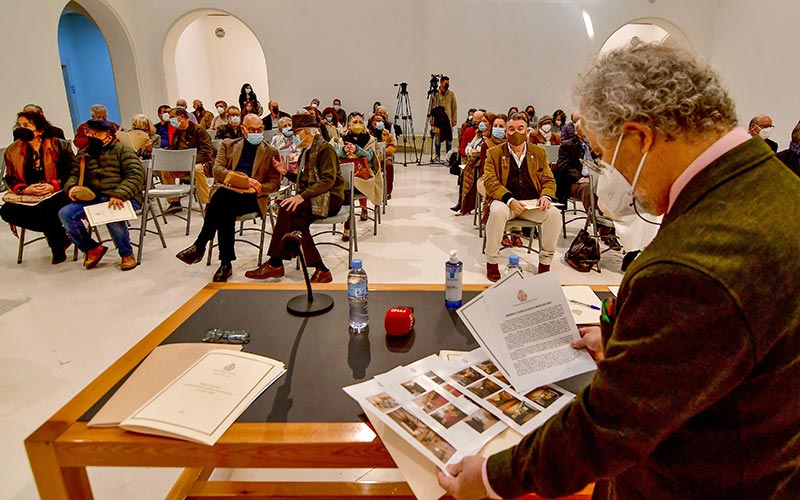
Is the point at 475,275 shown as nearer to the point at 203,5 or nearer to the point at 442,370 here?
the point at 442,370

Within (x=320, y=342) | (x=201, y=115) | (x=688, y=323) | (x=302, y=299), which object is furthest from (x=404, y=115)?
(x=688, y=323)

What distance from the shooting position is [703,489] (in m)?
0.70

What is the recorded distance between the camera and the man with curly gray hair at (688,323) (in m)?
0.60

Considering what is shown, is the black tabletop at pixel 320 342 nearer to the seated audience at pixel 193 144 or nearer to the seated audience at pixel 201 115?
the seated audience at pixel 193 144

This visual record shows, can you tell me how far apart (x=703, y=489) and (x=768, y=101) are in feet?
33.5

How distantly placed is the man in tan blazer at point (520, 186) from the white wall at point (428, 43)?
723 centimetres

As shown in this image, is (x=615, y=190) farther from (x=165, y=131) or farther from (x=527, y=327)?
(x=165, y=131)

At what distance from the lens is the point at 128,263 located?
143 inches

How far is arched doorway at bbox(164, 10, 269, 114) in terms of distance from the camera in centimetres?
1239

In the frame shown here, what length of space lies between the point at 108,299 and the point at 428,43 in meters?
8.81

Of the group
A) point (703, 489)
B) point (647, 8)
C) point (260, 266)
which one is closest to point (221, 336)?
point (703, 489)

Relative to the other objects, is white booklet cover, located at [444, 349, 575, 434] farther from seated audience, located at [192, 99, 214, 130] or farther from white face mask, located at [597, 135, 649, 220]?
seated audience, located at [192, 99, 214, 130]

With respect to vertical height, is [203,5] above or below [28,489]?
above

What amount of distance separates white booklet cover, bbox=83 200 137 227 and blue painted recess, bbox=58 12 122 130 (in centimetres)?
925
